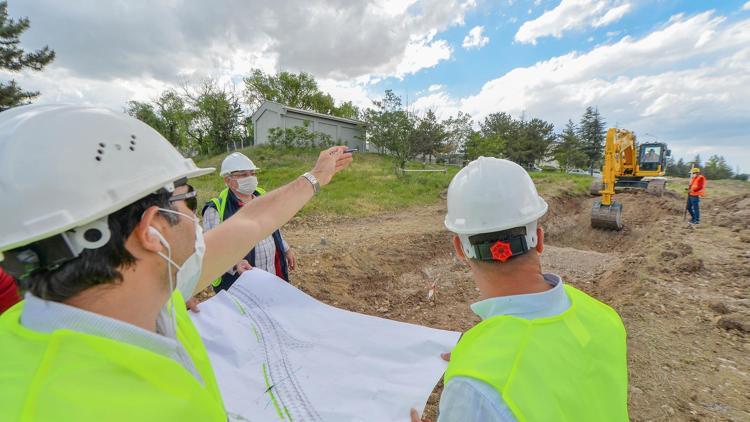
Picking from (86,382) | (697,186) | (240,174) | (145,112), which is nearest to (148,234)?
(86,382)

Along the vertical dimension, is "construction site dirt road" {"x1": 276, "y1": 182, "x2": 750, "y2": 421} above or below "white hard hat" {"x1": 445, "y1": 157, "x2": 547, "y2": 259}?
below

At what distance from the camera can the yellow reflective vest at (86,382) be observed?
0.70 m

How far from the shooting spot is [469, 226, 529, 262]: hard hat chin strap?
1391 mm

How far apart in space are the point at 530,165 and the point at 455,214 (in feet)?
166

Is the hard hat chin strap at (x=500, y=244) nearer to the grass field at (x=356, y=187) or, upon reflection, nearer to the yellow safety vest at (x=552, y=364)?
the yellow safety vest at (x=552, y=364)

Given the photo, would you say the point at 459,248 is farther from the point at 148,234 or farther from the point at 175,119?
the point at 175,119

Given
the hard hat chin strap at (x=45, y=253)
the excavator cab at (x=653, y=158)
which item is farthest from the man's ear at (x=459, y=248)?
the excavator cab at (x=653, y=158)

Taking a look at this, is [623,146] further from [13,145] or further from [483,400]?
[13,145]

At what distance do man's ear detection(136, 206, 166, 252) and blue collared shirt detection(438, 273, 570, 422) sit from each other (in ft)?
3.38

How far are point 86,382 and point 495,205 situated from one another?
4.77 ft

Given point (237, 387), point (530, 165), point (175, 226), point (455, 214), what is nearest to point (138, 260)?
point (175, 226)

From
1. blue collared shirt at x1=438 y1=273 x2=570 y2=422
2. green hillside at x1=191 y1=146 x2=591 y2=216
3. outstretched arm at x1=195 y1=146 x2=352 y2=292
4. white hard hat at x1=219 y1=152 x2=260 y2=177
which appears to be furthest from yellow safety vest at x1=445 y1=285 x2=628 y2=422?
green hillside at x1=191 y1=146 x2=591 y2=216

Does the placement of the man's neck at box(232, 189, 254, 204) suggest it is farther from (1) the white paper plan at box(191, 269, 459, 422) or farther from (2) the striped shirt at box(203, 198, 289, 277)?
(1) the white paper plan at box(191, 269, 459, 422)

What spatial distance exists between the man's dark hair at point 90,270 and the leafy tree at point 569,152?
5556 cm
